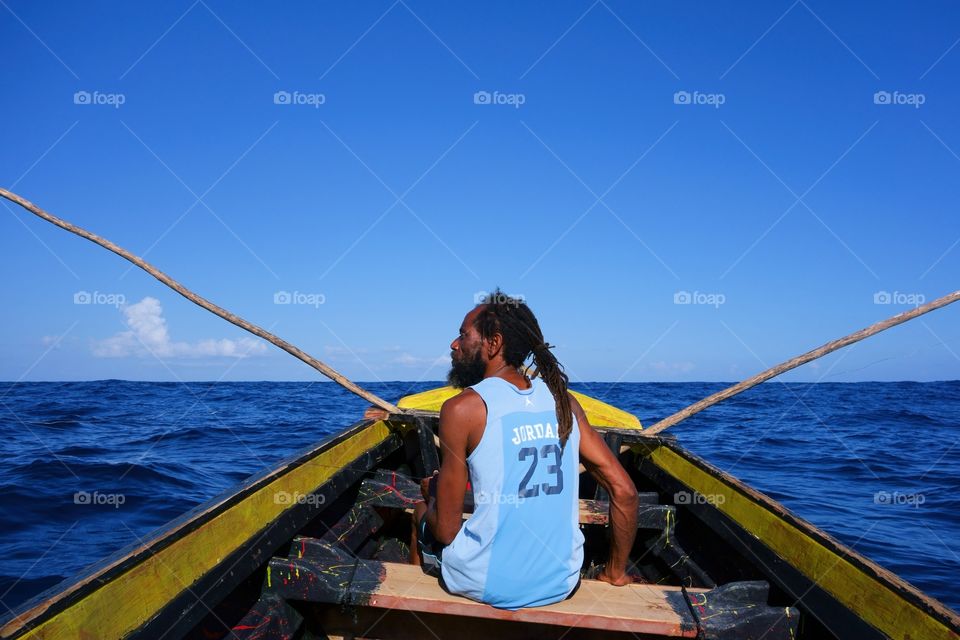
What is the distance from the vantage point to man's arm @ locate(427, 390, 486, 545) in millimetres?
2469

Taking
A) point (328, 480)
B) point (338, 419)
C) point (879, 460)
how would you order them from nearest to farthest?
point (328, 480)
point (879, 460)
point (338, 419)

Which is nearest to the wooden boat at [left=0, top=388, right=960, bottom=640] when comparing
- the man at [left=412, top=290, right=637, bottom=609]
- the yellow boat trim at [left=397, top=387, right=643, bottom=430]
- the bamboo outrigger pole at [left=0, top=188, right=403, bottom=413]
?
the man at [left=412, top=290, right=637, bottom=609]

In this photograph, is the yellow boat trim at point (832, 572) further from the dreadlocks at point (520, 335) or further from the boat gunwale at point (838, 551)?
the dreadlocks at point (520, 335)

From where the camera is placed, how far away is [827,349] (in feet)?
18.5

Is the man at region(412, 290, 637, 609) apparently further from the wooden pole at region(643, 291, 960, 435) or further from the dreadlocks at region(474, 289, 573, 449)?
the wooden pole at region(643, 291, 960, 435)

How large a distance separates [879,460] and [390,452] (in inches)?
421

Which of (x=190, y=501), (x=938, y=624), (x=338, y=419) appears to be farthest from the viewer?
(x=338, y=419)

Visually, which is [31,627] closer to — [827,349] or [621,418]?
[621,418]

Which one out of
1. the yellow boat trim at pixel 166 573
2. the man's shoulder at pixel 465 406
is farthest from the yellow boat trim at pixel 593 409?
the man's shoulder at pixel 465 406

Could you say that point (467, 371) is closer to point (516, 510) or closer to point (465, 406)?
point (465, 406)

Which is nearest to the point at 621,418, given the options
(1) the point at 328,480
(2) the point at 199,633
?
(1) the point at 328,480

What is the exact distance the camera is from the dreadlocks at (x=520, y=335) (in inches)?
106

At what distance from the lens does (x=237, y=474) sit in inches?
370

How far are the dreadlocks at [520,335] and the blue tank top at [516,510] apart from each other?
155 millimetres
